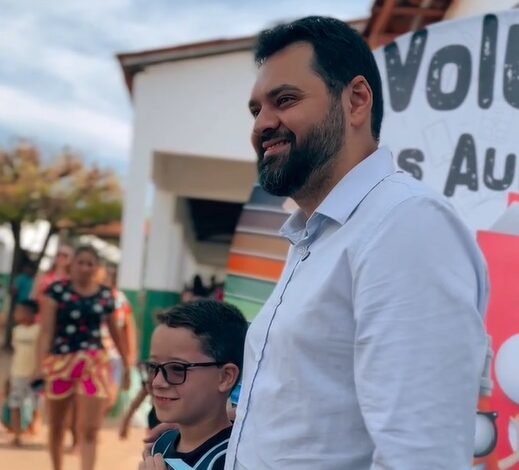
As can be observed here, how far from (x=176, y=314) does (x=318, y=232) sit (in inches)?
32.3

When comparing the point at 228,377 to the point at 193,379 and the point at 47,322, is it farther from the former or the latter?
the point at 47,322

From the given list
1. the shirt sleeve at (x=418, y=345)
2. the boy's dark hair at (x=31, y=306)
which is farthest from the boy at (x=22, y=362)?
the shirt sleeve at (x=418, y=345)

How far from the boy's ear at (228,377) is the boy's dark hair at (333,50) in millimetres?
854

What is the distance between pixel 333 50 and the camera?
1.27 metres

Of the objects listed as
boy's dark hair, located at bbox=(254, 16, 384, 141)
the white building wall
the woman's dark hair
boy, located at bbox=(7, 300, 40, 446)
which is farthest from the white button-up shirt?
the white building wall

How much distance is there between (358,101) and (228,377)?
3.05 feet

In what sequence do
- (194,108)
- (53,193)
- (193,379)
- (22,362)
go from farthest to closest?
(53,193)
(194,108)
(22,362)
(193,379)

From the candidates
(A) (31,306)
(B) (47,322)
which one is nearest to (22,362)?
(A) (31,306)

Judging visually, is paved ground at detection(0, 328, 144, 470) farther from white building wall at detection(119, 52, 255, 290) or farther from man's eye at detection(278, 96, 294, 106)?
man's eye at detection(278, 96, 294, 106)

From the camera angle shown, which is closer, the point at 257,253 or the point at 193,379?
the point at 193,379

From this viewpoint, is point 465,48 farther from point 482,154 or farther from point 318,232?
point 318,232

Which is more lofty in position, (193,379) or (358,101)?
(358,101)

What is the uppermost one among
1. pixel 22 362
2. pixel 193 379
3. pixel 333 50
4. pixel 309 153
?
pixel 333 50

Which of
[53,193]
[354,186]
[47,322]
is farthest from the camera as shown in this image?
[53,193]
